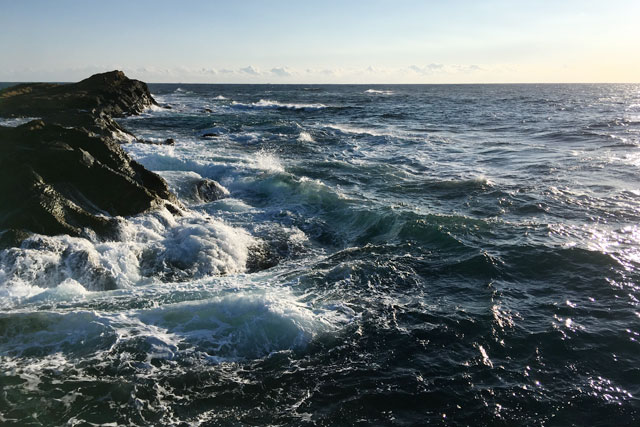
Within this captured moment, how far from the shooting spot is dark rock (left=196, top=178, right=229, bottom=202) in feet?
48.4

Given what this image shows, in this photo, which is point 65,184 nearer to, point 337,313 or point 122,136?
point 337,313

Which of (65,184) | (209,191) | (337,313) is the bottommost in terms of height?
(337,313)

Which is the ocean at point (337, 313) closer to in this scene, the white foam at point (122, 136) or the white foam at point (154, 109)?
the white foam at point (122, 136)

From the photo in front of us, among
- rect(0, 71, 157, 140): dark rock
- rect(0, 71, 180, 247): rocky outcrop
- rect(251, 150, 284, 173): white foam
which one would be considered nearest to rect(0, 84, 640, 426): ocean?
rect(0, 71, 180, 247): rocky outcrop

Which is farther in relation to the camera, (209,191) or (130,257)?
(209,191)

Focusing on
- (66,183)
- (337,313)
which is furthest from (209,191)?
(337,313)

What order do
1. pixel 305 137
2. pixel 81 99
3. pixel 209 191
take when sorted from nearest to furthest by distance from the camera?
1. pixel 209 191
2. pixel 305 137
3. pixel 81 99

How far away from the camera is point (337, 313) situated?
7586 mm

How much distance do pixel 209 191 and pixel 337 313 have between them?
887 centimetres

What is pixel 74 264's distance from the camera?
8328 millimetres

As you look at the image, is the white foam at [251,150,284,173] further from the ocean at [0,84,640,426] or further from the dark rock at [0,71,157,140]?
the dark rock at [0,71,157,140]

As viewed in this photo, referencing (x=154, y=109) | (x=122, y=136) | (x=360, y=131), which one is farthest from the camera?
(x=154, y=109)

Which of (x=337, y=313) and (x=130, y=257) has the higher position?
(x=130, y=257)

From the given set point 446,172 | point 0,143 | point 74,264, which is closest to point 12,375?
point 74,264
